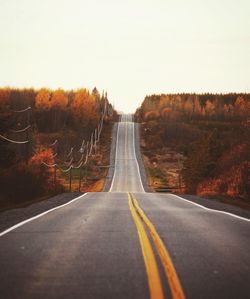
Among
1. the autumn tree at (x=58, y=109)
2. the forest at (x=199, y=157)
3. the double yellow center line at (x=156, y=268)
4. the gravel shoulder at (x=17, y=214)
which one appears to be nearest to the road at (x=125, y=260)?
the double yellow center line at (x=156, y=268)

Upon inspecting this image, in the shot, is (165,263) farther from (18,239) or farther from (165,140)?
(165,140)

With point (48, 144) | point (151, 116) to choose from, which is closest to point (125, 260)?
point (48, 144)

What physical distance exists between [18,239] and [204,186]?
150 ft

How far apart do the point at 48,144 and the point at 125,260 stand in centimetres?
10480

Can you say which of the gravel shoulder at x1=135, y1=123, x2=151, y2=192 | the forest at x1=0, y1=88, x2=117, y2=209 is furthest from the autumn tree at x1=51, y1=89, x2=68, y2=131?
the gravel shoulder at x1=135, y1=123, x2=151, y2=192

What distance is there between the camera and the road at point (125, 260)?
482 cm

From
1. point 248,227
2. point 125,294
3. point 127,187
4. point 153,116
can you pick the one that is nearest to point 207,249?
point 125,294

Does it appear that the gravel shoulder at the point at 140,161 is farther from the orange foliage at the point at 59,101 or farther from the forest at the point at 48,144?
the orange foliage at the point at 59,101

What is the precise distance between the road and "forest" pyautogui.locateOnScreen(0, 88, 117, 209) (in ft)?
90.2

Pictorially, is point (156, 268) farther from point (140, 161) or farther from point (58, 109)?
point (58, 109)

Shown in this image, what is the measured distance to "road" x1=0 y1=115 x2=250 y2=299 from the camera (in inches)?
190

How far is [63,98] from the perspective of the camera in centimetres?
14838

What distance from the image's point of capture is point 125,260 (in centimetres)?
618

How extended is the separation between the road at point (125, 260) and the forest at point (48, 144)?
2751 cm
